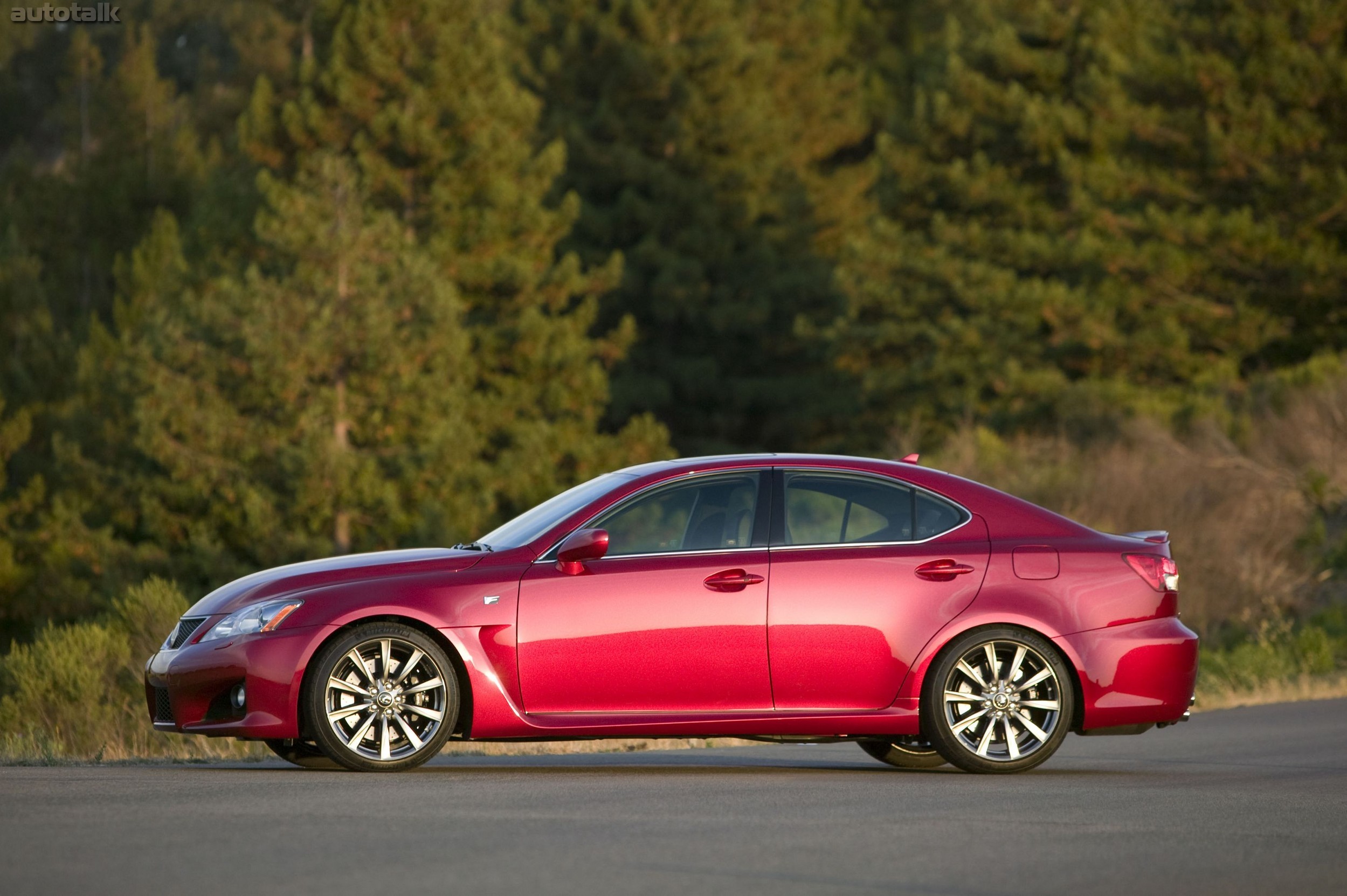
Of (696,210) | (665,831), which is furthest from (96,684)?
(696,210)

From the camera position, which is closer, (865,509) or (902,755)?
(865,509)

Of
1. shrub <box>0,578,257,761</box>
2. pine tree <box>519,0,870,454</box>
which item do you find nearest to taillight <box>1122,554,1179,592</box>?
shrub <box>0,578,257,761</box>

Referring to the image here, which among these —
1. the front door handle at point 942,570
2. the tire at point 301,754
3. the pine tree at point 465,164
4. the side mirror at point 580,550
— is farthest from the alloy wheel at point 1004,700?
the pine tree at point 465,164

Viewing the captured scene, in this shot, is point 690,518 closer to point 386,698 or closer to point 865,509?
point 865,509

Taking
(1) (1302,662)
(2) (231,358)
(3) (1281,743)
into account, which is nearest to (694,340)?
(2) (231,358)

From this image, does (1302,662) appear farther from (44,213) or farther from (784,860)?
(44,213)

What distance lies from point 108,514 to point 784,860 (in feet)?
→ 106

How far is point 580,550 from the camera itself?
914 cm

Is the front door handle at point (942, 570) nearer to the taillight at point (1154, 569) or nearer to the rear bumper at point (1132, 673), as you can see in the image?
the rear bumper at point (1132, 673)

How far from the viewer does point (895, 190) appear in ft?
167

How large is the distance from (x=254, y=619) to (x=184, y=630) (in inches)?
21.0

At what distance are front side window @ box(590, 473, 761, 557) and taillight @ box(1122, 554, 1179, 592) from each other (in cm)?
199

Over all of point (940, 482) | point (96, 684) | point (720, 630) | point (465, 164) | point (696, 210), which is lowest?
point (96, 684)

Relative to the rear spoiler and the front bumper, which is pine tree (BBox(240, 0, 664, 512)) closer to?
the rear spoiler
